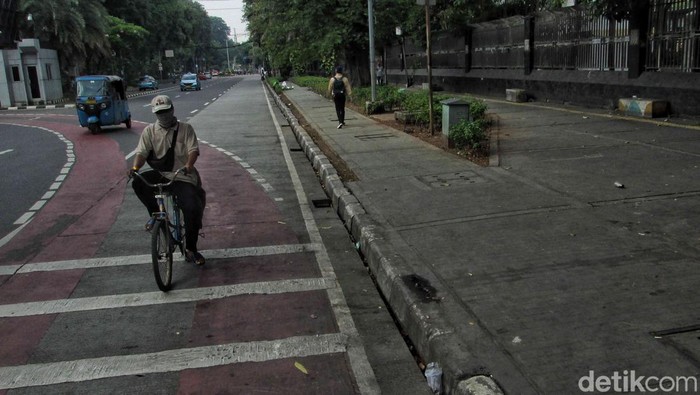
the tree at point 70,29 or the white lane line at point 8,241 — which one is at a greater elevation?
the tree at point 70,29

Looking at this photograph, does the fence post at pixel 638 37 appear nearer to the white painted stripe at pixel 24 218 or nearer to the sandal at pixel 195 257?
the sandal at pixel 195 257

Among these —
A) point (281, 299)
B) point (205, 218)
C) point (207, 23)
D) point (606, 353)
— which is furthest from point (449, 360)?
point (207, 23)

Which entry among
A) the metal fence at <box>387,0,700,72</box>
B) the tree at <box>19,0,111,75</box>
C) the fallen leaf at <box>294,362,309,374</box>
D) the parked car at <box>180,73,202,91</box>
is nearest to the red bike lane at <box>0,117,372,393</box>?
the fallen leaf at <box>294,362,309,374</box>

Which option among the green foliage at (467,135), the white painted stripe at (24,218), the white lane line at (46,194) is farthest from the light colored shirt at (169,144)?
the green foliage at (467,135)

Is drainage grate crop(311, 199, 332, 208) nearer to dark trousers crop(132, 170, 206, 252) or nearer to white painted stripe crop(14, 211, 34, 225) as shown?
dark trousers crop(132, 170, 206, 252)

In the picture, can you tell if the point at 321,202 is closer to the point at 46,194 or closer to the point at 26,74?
the point at 46,194

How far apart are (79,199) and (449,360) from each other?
806 cm

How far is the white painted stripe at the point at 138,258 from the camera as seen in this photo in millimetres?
6513

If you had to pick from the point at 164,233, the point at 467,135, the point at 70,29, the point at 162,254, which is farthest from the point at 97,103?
the point at 70,29

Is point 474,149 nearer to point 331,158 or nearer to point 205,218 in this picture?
point 331,158

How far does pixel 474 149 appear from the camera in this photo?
10906 mm

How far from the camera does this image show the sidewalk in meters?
3.74

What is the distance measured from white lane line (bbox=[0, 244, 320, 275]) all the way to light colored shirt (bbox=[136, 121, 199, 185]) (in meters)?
1.01

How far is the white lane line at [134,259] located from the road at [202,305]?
0.02m
